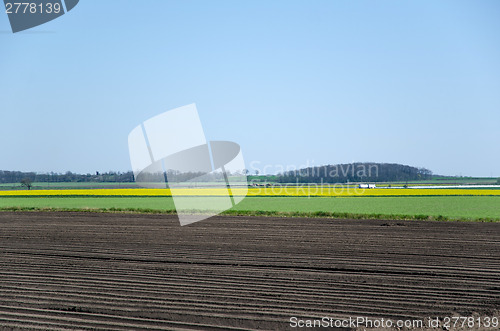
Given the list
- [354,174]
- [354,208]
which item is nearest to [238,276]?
[354,208]

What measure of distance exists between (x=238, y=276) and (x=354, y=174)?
9510 centimetres

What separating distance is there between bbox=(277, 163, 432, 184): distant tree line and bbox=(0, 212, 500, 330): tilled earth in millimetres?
67838

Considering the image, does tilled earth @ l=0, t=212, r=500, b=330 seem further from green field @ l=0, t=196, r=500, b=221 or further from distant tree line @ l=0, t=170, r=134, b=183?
distant tree line @ l=0, t=170, r=134, b=183

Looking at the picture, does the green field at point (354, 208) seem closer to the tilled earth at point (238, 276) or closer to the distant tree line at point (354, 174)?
the tilled earth at point (238, 276)

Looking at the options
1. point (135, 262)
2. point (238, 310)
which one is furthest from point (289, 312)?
point (135, 262)

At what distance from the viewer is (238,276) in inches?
500

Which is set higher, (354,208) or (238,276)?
(238,276)

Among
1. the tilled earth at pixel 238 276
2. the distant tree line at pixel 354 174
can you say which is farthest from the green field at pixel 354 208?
the distant tree line at pixel 354 174

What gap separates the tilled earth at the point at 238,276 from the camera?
9.23 meters

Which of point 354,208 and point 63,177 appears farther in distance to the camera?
point 63,177

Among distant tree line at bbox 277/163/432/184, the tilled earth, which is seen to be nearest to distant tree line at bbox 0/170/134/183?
distant tree line at bbox 277/163/432/184

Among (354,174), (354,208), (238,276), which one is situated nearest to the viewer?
(238,276)

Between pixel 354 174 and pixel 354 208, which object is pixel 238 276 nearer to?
pixel 354 208

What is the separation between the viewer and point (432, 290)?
439 inches
